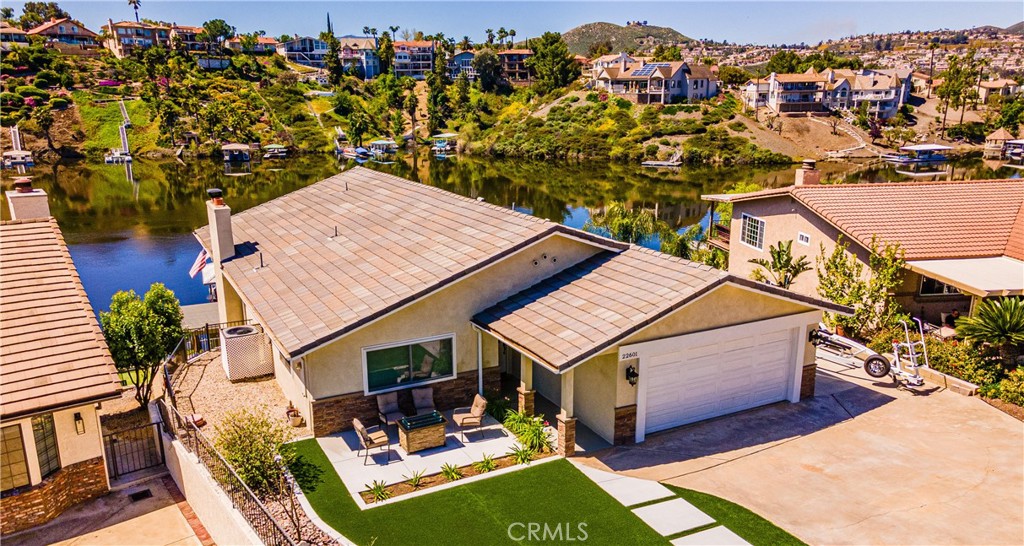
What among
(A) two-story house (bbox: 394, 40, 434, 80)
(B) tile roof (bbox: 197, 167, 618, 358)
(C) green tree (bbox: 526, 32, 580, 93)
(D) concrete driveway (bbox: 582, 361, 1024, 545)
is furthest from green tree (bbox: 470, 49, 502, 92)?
(D) concrete driveway (bbox: 582, 361, 1024, 545)

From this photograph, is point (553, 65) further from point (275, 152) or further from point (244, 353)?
point (244, 353)

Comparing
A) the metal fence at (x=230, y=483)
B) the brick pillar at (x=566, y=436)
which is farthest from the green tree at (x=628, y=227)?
the metal fence at (x=230, y=483)

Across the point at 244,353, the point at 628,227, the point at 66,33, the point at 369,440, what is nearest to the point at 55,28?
the point at 66,33

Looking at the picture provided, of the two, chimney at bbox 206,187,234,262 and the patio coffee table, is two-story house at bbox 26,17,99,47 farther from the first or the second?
the patio coffee table

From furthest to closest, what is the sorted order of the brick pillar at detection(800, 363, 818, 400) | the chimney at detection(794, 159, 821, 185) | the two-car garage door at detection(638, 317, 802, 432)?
the chimney at detection(794, 159, 821, 185) → the brick pillar at detection(800, 363, 818, 400) → the two-car garage door at detection(638, 317, 802, 432)

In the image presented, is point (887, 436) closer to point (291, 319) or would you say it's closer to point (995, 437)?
point (995, 437)

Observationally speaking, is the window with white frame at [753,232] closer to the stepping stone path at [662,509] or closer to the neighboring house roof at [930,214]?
the neighboring house roof at [930,214]

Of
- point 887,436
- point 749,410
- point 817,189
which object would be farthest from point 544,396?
point 817,189
